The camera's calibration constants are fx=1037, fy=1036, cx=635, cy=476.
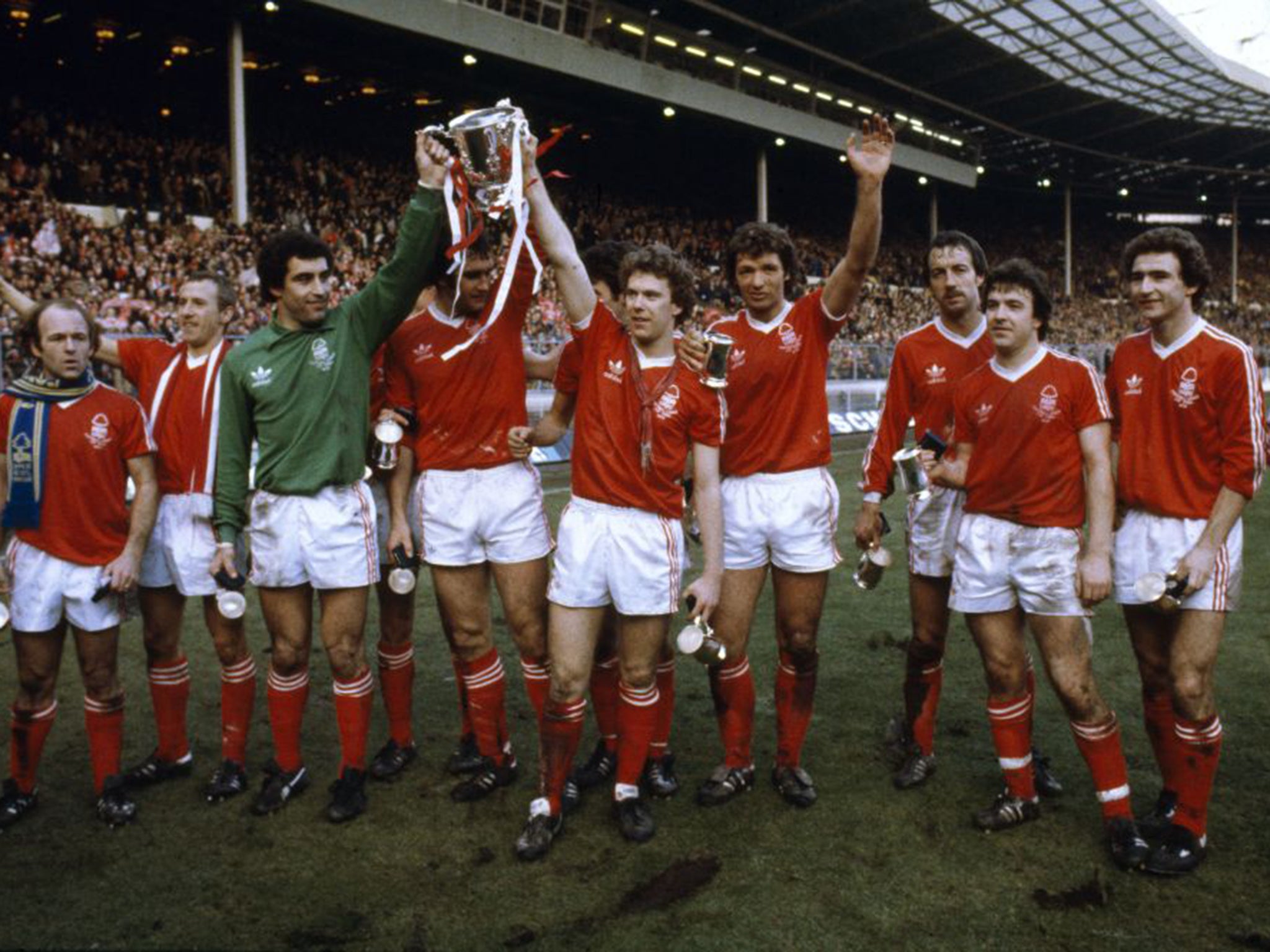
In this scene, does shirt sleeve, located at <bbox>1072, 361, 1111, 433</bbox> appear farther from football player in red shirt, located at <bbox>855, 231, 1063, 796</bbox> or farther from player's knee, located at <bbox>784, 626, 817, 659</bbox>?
player's knee, located at <bbox>784, 626, 817, 659</bbox>

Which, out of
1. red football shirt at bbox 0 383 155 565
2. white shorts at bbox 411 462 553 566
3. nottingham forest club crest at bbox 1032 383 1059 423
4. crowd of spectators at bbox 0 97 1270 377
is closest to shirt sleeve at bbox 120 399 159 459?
red football shirt at bbox 0 383 155 565

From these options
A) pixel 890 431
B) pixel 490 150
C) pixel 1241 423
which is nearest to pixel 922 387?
pixel 890 431

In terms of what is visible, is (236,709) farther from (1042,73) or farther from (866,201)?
(1042,73)

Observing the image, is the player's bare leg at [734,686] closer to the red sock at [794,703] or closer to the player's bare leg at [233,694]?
the red sock at [794,703]

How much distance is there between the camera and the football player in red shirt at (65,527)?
13.1ft

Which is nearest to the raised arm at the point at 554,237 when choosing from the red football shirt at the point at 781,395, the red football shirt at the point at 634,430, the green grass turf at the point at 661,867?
the red football shirt at the point at 634,430

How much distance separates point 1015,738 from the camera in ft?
12.8

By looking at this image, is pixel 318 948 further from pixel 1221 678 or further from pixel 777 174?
pixel 777 174

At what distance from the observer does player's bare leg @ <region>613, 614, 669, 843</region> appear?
3.82m

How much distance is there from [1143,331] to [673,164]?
31950 mm

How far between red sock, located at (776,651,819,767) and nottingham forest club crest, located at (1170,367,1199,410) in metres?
1.66

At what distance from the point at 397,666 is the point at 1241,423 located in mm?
3460

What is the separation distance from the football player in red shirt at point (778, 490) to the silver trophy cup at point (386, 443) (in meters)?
1.33

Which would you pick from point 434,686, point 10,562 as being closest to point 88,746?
point 10,562
